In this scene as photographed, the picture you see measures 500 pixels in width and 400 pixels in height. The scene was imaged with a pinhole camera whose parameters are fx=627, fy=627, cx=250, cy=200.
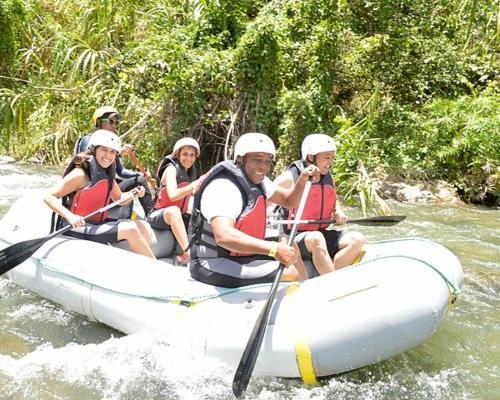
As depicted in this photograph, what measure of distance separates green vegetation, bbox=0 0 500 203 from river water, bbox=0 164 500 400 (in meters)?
4.04

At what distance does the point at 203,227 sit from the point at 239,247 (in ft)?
1.23

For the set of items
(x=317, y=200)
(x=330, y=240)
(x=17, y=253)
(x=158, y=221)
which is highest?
(x=317, y=200)

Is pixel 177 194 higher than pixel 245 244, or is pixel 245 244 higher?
pixel 245 244

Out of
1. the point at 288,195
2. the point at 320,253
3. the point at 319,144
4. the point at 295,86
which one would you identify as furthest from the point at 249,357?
the point at 295,86

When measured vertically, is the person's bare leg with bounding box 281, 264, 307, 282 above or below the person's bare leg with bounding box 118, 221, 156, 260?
above

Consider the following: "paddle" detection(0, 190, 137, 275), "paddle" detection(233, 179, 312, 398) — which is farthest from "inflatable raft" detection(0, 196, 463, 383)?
"paddle" detection(0, 190, 137, 275)

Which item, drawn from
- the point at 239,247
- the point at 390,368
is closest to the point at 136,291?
the point at 239,247

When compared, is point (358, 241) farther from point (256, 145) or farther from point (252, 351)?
point (252, 351)

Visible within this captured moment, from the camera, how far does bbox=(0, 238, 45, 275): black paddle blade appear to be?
3963mm

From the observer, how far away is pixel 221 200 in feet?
10.3

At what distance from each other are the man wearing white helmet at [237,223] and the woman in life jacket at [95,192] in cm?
87

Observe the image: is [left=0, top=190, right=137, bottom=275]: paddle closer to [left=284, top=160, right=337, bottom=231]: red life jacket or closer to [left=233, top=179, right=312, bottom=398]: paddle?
[left=284, top=160, right=337, bottom=231]: red life jacket

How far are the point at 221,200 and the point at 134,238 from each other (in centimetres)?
122

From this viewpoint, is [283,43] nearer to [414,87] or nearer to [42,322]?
[414,87]
